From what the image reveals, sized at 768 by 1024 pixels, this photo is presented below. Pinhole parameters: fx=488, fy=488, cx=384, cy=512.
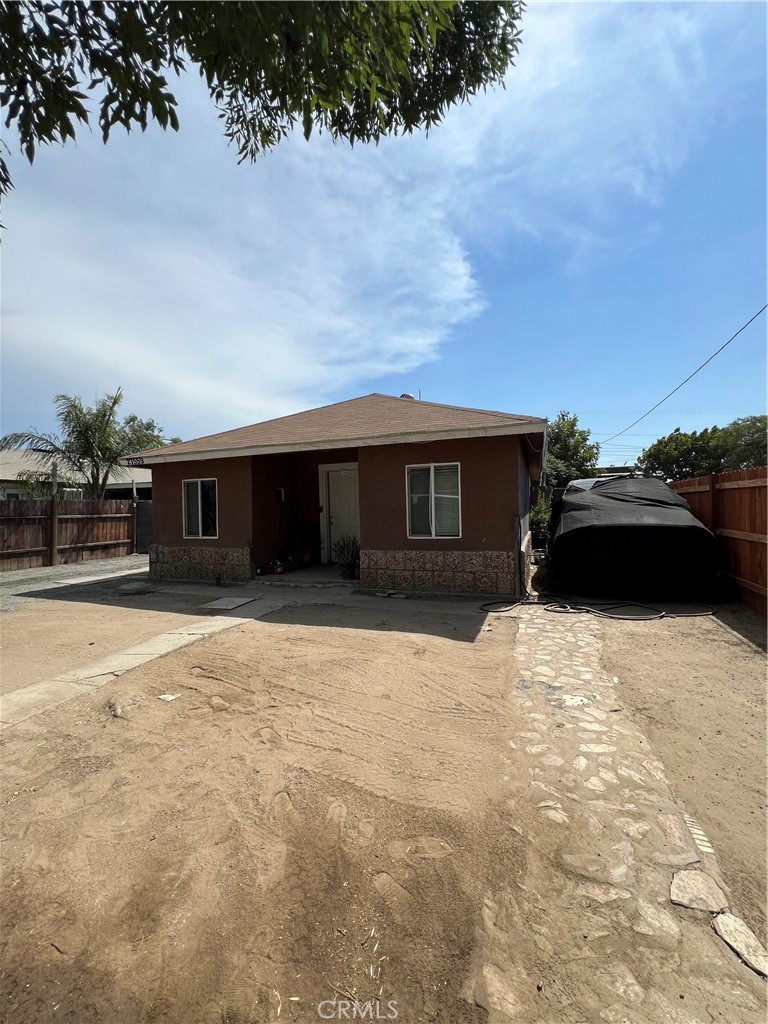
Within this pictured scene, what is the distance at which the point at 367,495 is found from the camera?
966cm

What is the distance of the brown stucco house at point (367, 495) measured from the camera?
874 centimetres

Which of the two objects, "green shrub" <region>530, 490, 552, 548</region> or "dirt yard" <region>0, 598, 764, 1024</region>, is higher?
"green shrub" <region>530, 490, 552, 548</region>

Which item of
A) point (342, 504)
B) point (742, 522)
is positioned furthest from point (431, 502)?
point (742, 522)

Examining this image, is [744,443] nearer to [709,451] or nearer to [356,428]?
[709,451]

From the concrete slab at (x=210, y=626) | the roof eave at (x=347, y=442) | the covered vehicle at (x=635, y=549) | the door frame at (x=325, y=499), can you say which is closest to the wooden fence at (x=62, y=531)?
the roof eave at (x=347, y=442)

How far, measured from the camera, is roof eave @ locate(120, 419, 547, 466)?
804 cm

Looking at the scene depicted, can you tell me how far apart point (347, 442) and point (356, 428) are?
0.99 meters

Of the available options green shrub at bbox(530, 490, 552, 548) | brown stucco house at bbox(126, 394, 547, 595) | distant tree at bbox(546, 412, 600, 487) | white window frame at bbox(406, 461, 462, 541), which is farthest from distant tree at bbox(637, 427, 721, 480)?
white window frame at bbox(406, 461, 462, 541)

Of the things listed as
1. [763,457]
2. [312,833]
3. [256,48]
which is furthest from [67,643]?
[763,457]

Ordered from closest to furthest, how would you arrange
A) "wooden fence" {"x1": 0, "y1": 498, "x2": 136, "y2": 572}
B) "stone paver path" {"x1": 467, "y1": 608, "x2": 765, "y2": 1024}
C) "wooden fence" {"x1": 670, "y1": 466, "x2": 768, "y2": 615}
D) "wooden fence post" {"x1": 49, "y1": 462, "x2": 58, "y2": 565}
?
1. "stone paver path" {"x1": 467, "y1": 608, "x2": 765, "y2": 1024}
2. "wooden fence" {"x1": 670, "y1": 466, "x2": 768, "y2": 615}
3. "wooden fence" {"x1": 0, "y1": 498, "x2": 136, "y2": 572}
4. "wooden fence post" {"x1": 49, "y1": 462, "x2": 58, "y2": 565}

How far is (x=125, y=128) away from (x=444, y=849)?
11.9ft

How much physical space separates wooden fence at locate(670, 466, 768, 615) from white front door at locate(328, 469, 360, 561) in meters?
7.29

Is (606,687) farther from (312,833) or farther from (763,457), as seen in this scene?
(763,457)

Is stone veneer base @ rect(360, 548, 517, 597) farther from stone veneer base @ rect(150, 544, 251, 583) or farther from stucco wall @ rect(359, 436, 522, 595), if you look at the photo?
stone veneer base @ rect(150, 544, 251, 583)
